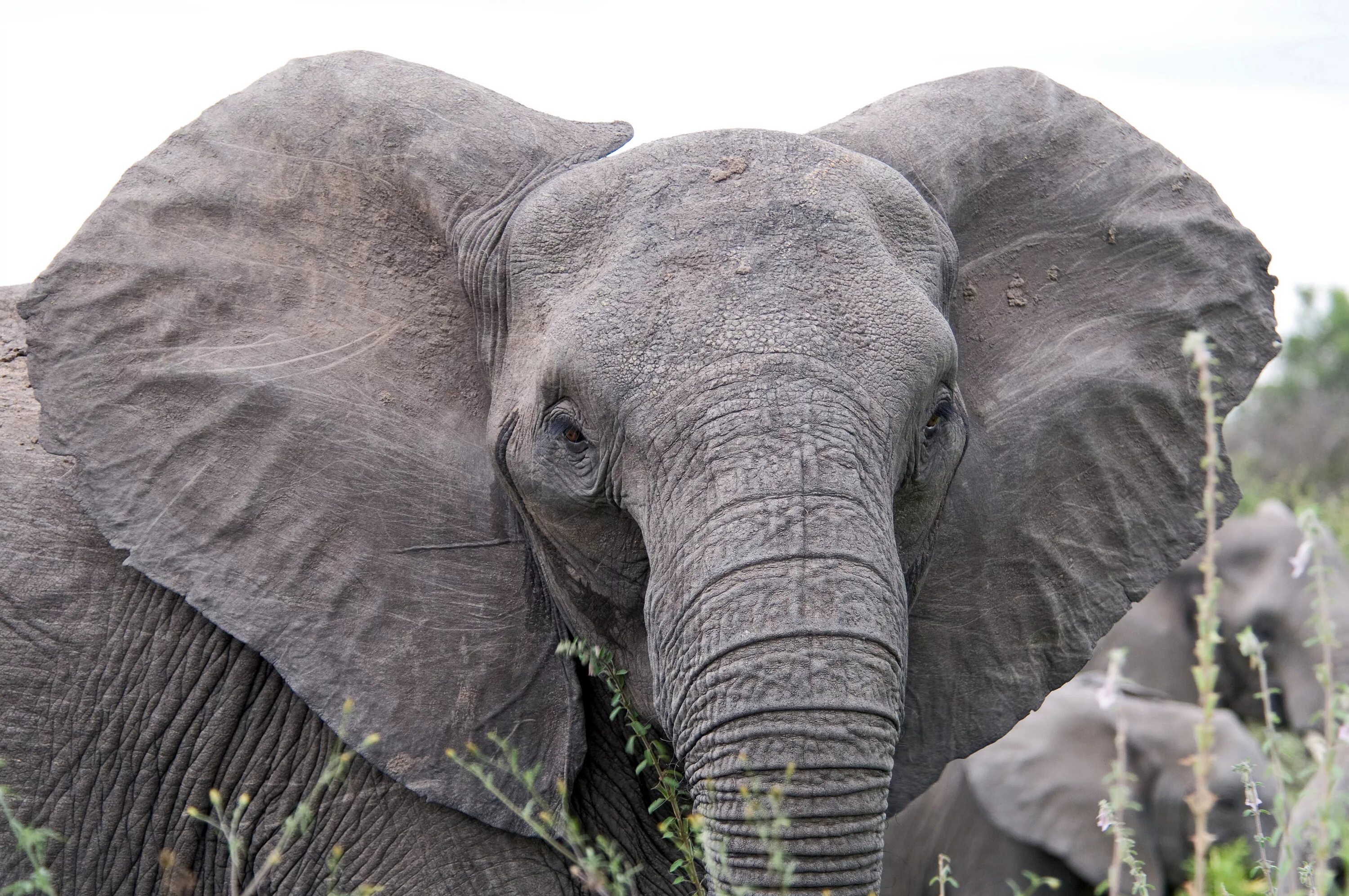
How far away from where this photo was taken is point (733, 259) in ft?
9.20

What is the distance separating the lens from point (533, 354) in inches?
118

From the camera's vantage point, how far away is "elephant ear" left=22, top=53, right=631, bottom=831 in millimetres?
3189

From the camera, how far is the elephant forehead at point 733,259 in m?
2.73

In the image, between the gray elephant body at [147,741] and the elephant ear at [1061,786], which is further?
the elephant ear at [1061,786]

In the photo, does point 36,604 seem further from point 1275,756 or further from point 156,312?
point 1275,756

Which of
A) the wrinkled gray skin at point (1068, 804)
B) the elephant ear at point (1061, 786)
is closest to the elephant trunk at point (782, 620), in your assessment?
the wrinkled gray skin at point (1068, 804)

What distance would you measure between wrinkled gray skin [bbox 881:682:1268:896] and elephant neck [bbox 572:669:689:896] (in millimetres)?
3841

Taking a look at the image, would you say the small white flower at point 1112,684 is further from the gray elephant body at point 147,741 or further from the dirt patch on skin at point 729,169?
the gray elephant body at point 147,741

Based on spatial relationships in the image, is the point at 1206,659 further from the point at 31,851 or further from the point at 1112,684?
the point at 31,851

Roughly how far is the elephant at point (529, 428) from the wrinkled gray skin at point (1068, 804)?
4020 millimetres

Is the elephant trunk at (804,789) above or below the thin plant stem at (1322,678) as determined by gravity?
below

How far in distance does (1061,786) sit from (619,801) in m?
4.50

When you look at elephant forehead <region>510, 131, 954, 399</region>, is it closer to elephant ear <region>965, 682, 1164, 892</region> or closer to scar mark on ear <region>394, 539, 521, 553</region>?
scar mark on ear <region>394, 539, 521, 553</region>

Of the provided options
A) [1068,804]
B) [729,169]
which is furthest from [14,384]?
[1068,804]
